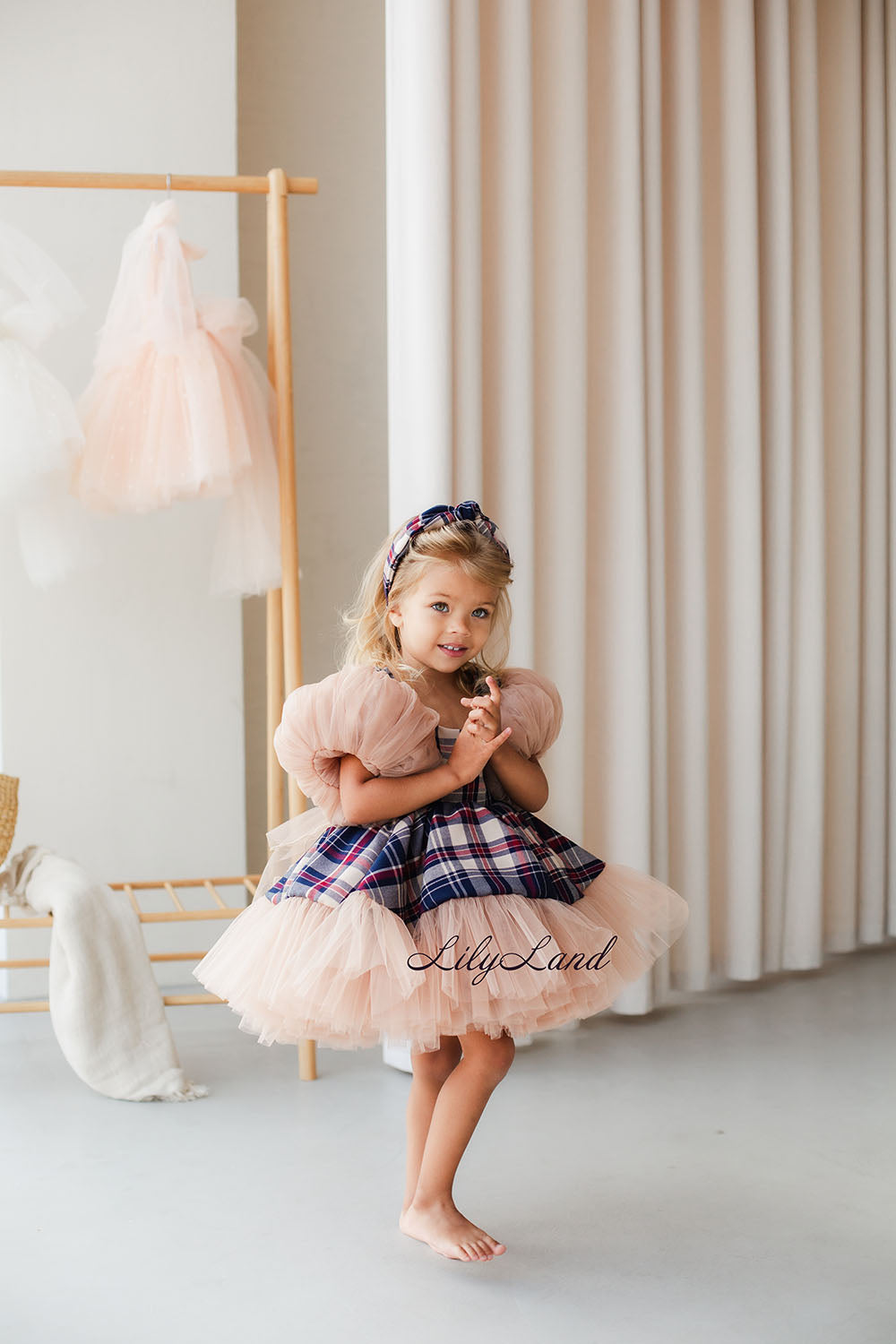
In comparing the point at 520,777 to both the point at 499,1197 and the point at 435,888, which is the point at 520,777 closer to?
the point at 435,888

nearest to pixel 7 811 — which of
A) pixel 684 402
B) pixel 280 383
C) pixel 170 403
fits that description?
pixel 170 403

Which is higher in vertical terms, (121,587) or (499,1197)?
(121,587)

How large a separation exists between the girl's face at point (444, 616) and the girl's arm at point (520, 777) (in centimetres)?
13

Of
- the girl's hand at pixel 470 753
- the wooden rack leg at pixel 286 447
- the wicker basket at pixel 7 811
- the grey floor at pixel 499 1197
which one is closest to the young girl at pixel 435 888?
the girl's hand at pixel 470 753

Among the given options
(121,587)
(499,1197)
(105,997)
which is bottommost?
(499,1197)

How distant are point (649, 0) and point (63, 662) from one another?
1.82 m

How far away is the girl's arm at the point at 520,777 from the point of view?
5.29 ft

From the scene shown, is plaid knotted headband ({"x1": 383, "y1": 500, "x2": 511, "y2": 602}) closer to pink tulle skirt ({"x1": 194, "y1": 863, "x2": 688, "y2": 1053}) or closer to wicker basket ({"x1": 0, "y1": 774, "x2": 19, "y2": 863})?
pink tulle skirt ({"x1": 194, "y1": 863, "x2": 688, "y2": 1053})

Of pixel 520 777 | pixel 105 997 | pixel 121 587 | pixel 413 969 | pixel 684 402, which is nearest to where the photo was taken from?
pixel 413 969

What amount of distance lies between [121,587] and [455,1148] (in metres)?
1.61

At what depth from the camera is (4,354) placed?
6.86 ft

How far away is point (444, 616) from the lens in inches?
62.6

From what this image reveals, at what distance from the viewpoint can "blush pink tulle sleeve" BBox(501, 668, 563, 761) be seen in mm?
1646

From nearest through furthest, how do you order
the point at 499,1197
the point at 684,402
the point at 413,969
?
the point at 413,969
the point at 499,1197
the point at 684,402
